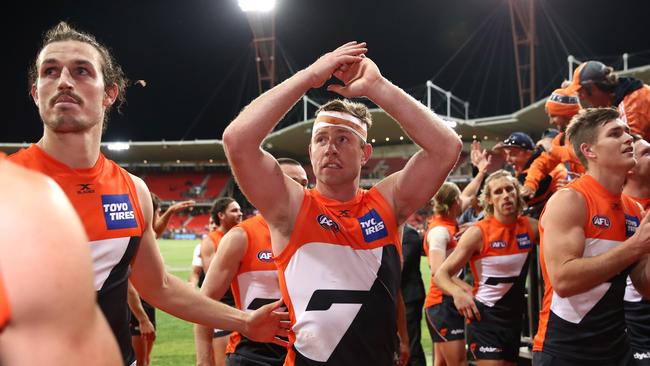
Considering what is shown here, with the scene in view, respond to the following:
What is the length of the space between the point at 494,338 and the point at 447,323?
76cm

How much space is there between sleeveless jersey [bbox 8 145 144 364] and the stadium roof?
25.2 meters

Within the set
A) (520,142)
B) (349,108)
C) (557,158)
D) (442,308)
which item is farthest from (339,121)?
(520,142)

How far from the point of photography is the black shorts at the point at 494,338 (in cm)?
572

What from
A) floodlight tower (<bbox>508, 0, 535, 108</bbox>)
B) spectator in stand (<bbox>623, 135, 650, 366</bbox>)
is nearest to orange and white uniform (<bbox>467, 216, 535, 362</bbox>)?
spectator in stand (<bbox>623, 135, 650, 366</bbox>)

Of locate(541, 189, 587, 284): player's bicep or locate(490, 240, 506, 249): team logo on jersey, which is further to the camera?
locate(490, 240, 506, 249): team logo on jersey

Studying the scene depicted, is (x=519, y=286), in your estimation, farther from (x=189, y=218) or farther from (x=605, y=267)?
(x=189, y=218)

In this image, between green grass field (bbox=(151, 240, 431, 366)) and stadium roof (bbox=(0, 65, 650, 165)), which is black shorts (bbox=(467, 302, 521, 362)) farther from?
stadium roof (bbox=(0, 65, 650, 165))

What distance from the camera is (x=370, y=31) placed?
58.8 m

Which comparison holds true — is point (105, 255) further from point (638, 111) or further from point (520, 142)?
point (520, 142)

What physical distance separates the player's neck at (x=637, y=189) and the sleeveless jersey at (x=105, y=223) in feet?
12.4

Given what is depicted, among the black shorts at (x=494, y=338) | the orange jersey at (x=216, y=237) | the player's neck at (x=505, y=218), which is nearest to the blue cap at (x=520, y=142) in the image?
the player's neck at (x=505, y=218)

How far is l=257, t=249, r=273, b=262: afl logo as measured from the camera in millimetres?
4473

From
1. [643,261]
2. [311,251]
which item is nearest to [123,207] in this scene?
[311,251]

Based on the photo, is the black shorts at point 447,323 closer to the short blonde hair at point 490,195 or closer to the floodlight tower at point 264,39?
the short blonde hair at point 490,195
